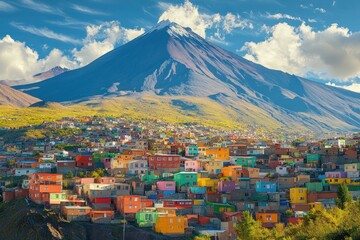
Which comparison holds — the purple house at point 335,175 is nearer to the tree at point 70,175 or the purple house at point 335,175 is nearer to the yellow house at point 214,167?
the yellow house at point 214,167

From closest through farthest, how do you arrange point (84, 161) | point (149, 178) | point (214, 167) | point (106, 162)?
1. point (149, 178)
2. point (214, 167)
3. point (84, 161)
4. point (106, 162)

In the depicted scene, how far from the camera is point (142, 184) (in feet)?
197

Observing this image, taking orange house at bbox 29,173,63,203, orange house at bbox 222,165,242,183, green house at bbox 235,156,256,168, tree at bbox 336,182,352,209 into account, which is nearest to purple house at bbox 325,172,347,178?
orange house at bbox 222,165,242,183

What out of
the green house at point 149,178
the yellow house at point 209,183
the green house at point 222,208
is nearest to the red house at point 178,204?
the green house at point 222,208

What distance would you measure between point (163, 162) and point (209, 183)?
796 centimetres

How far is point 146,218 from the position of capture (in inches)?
2053

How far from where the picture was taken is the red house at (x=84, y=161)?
69.1m

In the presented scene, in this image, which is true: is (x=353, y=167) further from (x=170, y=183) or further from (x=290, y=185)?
(x=170, y=183)

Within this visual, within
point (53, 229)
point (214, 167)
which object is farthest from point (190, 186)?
point (53, 229)

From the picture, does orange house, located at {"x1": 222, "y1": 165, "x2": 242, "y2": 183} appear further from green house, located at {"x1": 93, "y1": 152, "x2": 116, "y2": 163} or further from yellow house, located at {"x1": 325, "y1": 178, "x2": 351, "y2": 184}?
green house, located at {"x1": 93, "y1": 152, "x2": 116, "y2": 163}

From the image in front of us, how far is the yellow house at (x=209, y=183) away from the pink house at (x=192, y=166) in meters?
5.42

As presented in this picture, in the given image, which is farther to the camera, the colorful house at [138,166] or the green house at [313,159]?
the green house at [313,159]

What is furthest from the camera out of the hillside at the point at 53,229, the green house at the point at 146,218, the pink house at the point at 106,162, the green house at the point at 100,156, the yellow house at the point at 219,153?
the yellow house at the point at 219,153

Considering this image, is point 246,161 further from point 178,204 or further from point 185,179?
point 178,204
